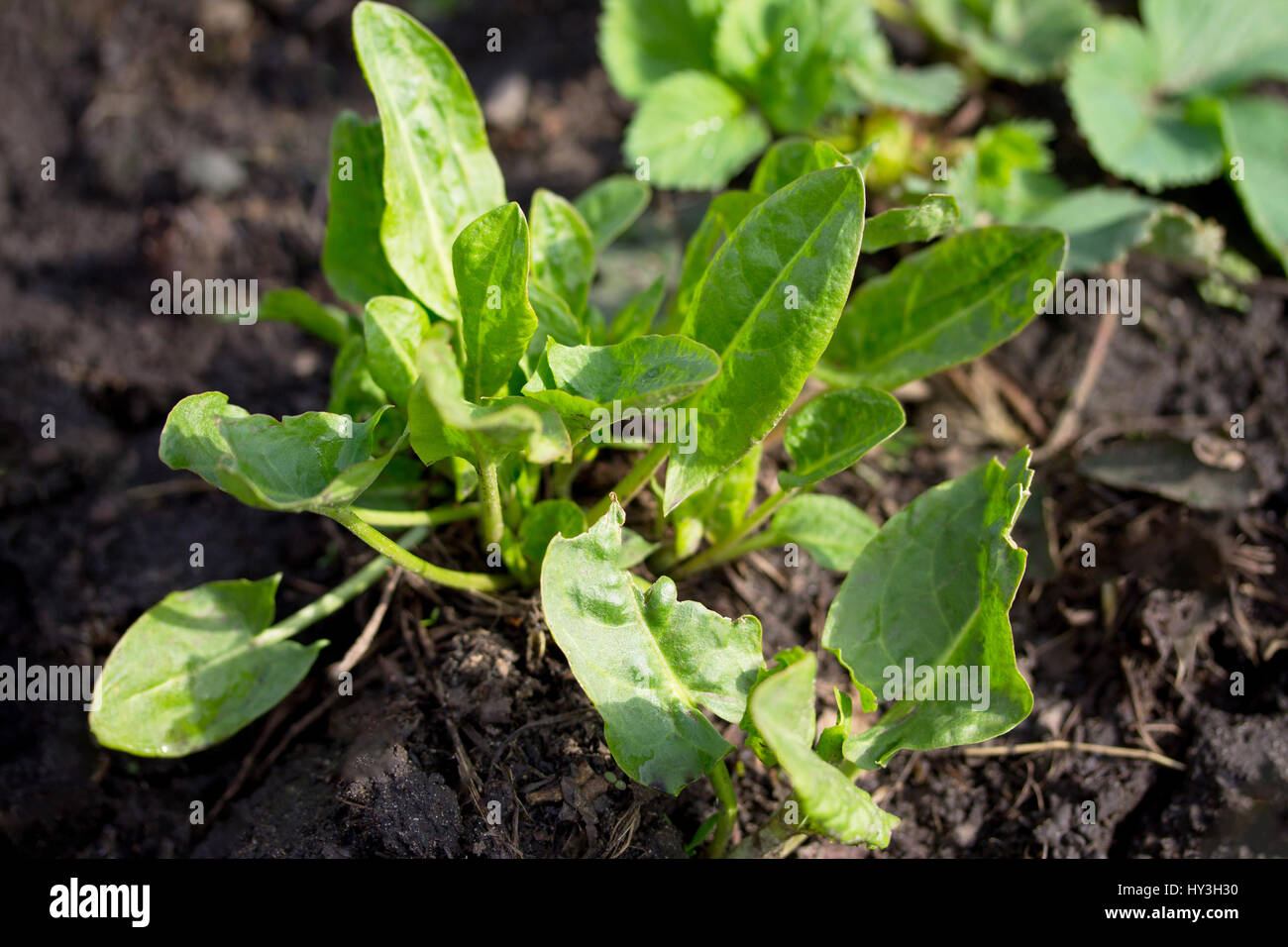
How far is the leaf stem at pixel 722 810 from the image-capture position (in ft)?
5.78

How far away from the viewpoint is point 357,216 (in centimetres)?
219

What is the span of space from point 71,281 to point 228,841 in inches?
76.3

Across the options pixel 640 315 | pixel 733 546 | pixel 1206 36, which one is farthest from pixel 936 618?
pixel 1206 36

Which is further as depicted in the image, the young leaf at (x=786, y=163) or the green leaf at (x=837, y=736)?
the young leaf at (x=786, y=163)

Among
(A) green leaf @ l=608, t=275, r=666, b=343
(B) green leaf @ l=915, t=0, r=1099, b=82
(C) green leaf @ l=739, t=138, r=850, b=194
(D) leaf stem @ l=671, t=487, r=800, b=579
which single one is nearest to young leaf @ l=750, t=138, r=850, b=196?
(C) green leaf @ l=739, t=138, r=850, b=194

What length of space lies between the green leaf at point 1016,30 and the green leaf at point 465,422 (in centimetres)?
235

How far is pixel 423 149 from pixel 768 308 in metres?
0.90

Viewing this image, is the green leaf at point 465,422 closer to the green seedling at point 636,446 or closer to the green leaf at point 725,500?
the green seedling at point 636,446

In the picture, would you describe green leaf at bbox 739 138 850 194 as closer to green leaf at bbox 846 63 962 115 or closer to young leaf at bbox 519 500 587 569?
young leaf at bbox 519 500 587 569

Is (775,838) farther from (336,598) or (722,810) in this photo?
(336,598)

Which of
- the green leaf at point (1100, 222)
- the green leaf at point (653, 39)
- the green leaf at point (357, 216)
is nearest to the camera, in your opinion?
the green leaf at point (357, 216)

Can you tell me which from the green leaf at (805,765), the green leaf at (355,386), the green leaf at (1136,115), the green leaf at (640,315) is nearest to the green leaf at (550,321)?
the green leaf at (640,315)

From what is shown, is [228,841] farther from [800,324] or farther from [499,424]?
[800,324]

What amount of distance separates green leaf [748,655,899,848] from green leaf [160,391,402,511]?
2.39 feet
